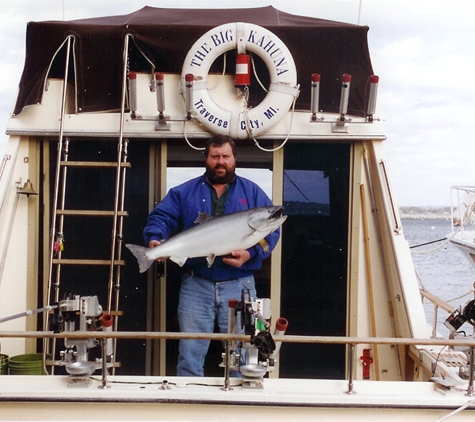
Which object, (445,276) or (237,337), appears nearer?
(237,337)

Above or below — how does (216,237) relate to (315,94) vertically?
below

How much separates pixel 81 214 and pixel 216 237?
158 cm

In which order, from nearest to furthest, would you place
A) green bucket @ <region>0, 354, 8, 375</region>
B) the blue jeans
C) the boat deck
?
the boat deck
the blue jeans
green bucket @ <region>0, 354, 8, 375</region>

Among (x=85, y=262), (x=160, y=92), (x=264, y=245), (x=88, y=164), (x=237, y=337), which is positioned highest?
(x=160, y=92)

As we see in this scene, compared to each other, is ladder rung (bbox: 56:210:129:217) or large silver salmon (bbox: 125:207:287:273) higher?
ladder rung (bbox: 56:210:129:217)

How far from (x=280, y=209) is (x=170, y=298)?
1.89m

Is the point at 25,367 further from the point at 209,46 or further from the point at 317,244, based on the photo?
the point at 209,46

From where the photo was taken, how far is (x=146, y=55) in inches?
204

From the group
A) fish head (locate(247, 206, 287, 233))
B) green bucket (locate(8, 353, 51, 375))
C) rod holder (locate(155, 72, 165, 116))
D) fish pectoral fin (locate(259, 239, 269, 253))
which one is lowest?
green bucket (locate(8, 353, 51, 375))

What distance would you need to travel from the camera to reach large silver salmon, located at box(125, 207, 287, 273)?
12.8ft

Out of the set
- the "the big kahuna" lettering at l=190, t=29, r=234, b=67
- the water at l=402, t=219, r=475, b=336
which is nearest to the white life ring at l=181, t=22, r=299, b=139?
the "the big kahuna" lettering at l=190, t=29, r=234, b=67

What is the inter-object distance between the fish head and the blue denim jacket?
585 millimetres

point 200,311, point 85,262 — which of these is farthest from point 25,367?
point 200,311

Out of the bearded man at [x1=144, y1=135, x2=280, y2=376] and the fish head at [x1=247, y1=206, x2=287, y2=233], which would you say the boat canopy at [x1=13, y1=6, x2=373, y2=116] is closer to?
the bearded man at [x1=144, y1=135, x2=280, y2=376]
